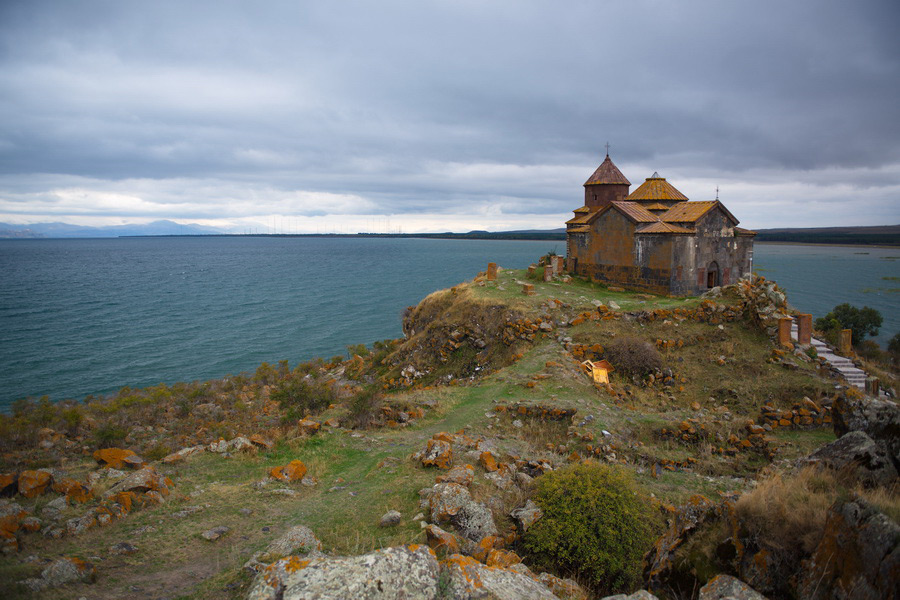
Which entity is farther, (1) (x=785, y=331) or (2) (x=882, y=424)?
(1) (x=785, y=331)

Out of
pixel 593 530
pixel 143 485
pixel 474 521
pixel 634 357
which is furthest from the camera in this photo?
pixel 634 357

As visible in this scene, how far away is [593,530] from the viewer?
6133 mm

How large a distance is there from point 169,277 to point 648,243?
73.1 metres

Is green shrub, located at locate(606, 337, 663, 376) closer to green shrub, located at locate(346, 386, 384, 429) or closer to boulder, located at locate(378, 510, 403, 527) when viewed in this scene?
green shrub, located at locate(346, 386, 384, 429)

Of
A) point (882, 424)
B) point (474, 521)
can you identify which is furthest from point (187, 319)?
point (882, 424)

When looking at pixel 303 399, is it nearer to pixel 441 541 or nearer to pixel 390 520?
pixel 390 520

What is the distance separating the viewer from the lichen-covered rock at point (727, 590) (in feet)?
12.6

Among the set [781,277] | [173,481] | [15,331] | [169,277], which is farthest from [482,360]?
[781,277]

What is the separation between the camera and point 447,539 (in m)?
5.68

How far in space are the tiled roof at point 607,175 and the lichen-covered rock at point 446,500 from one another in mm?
25423

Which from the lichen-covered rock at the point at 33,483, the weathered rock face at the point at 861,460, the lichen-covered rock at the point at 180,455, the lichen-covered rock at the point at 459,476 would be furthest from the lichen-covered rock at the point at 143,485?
the weathered rock face at the point at 861,460

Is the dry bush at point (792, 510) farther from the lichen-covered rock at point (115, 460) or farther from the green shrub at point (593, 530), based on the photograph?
the lichen-covered rock at point (115, 460)

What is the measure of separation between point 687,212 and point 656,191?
343 cm

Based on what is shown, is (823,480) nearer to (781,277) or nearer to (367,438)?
(367,438)
